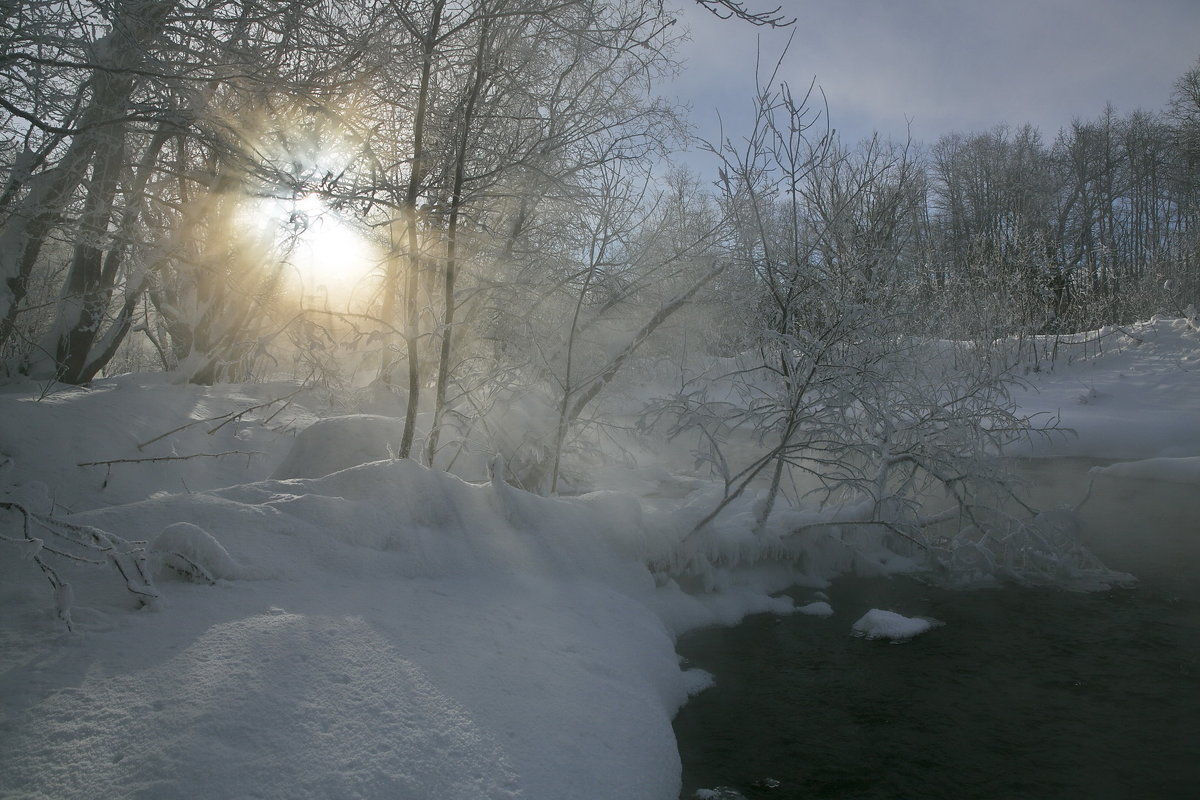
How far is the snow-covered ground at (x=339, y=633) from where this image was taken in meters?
2.29

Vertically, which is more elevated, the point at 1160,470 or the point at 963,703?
the point at 1160,470

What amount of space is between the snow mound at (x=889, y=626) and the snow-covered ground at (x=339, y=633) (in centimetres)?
50

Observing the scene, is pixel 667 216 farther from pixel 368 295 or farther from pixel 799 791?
pixel 799 791

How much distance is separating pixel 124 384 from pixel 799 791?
8.22 meters

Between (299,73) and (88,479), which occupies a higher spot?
(299,73)

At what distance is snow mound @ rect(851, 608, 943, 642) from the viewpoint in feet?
17.9

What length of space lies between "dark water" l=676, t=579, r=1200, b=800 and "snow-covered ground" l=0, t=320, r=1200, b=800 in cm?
43

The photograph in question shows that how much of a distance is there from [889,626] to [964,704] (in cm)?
112

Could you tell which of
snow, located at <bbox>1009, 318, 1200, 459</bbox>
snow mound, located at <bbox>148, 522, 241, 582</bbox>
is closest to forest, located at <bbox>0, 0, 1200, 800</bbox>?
snow mound, located at <bbox>148, 522, 241, 582</bbox>

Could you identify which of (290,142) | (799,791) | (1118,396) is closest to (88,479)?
(290,142)

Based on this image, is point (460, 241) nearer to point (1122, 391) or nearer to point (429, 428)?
point (429, 428)

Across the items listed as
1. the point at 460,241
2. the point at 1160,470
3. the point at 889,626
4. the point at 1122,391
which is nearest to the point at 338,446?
the point at 460,241

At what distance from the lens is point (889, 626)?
5500 millimetres

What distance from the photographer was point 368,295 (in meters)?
5.77
